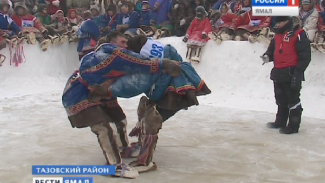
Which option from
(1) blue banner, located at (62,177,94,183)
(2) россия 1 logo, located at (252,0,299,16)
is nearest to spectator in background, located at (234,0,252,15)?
(2) россия 1 logo, located at (252,0,299,16)

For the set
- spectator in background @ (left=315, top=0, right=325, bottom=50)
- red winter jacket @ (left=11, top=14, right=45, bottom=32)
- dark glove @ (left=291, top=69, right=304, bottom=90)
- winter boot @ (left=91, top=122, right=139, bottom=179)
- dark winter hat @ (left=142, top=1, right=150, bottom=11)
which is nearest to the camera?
winter boot @ (left=91, top=122, right=139, bottom=179)

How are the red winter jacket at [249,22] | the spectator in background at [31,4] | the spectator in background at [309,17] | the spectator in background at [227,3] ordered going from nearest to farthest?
1. the spectator in background at [309,17]
2. the red winter jacket at [249,22]
3. the spectator in background at [227,3]
4. the spectator in background at [31,4]

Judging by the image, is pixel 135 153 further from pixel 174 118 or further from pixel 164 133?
pixel 174 118

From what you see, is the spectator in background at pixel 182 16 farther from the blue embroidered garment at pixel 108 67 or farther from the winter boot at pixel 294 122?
the blue embroidered garment at pixel 108 67

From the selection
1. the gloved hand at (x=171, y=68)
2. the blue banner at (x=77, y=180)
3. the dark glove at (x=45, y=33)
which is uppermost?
the gloved hand at (x=171, y=68)

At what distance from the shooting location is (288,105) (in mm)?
4762

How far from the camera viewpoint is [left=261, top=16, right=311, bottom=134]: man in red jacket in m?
4.53

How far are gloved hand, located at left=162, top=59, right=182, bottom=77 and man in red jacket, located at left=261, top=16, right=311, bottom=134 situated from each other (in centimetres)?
191

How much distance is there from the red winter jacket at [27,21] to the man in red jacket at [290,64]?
5340mm

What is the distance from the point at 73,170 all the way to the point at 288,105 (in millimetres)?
2540

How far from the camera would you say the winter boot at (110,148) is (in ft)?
10.4

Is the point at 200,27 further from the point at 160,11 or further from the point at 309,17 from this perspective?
the point at 309,17

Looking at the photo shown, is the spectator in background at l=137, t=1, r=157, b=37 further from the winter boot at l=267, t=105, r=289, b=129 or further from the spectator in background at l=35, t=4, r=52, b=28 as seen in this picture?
the winter boot at l=267, t=105, r=289, b=129

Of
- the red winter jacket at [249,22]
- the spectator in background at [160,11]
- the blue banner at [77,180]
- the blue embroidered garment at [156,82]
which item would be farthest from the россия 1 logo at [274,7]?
the blue banner at [77,180]
